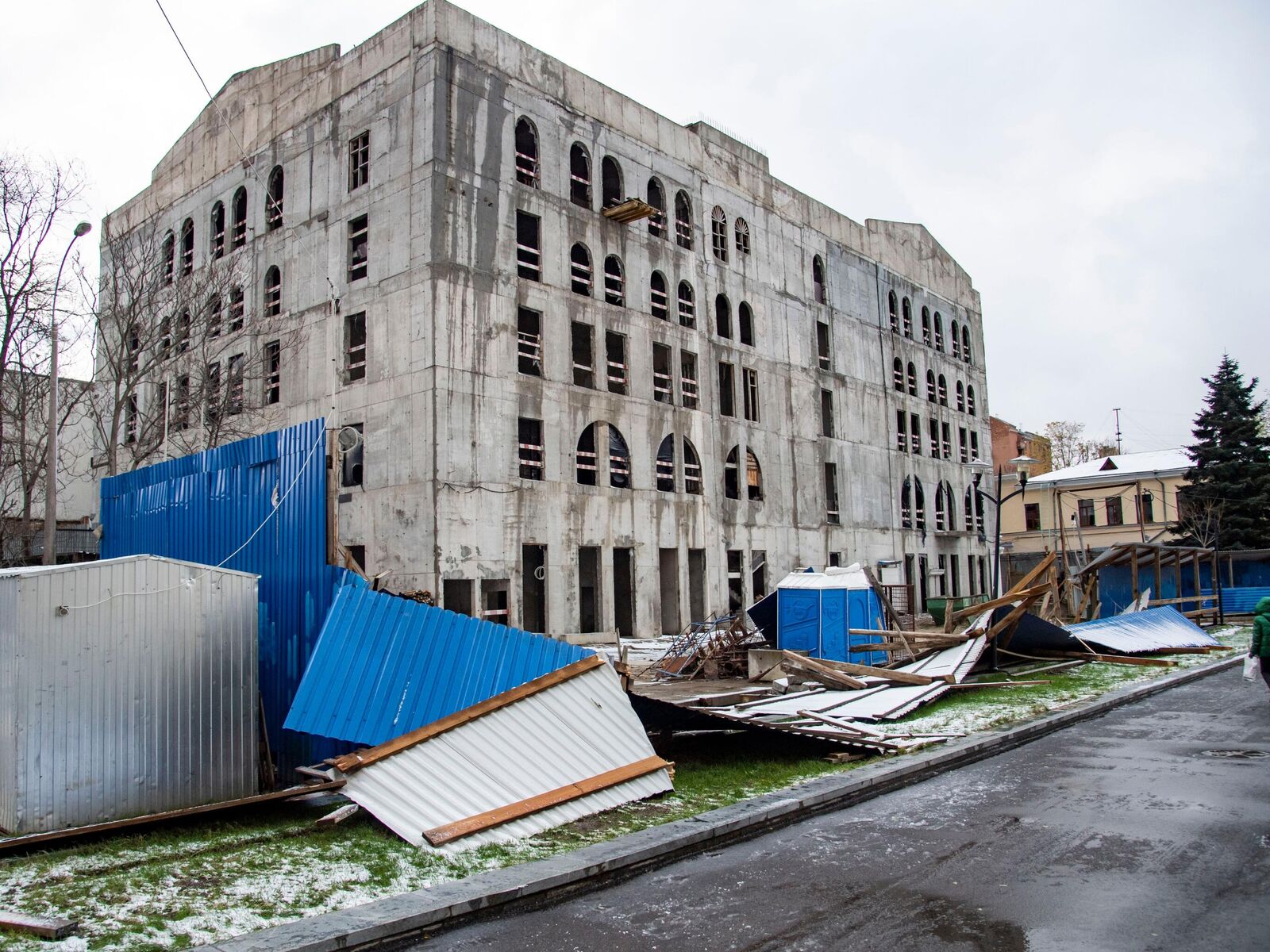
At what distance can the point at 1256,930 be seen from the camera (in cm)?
535

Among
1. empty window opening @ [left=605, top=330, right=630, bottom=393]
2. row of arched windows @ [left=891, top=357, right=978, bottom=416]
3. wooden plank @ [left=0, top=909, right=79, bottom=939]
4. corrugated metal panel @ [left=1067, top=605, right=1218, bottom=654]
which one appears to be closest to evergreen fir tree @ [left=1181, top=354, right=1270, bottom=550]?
row of arched windows @ [left=891, top=357, right=978, bottom=416]

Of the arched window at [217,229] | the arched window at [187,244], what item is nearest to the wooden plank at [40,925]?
the arched window at [217,229]

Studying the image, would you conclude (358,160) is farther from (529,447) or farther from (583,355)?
(529,447)

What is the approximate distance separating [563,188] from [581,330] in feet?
15.9

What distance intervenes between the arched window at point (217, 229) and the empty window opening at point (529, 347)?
1344 centimetres

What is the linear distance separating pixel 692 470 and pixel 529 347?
8.25 meters

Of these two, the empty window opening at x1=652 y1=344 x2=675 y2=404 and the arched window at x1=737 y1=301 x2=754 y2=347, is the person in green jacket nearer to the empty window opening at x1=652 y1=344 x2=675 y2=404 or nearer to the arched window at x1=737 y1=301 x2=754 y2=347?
the empty window opening at x1=652 y1=344 x2=675 y2=404

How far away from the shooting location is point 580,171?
33031 mm

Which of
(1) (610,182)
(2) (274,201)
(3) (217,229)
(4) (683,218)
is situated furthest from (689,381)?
(3) (217,229)

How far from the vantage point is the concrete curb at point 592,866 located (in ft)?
18.5

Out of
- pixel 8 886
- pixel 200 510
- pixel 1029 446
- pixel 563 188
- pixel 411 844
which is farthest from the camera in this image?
pixel 1029 446

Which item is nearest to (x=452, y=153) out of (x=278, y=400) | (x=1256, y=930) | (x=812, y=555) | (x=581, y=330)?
(x=581, y=330)

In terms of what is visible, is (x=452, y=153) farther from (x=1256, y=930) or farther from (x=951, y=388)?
(x=951, y=388)

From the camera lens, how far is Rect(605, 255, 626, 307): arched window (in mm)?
33406
